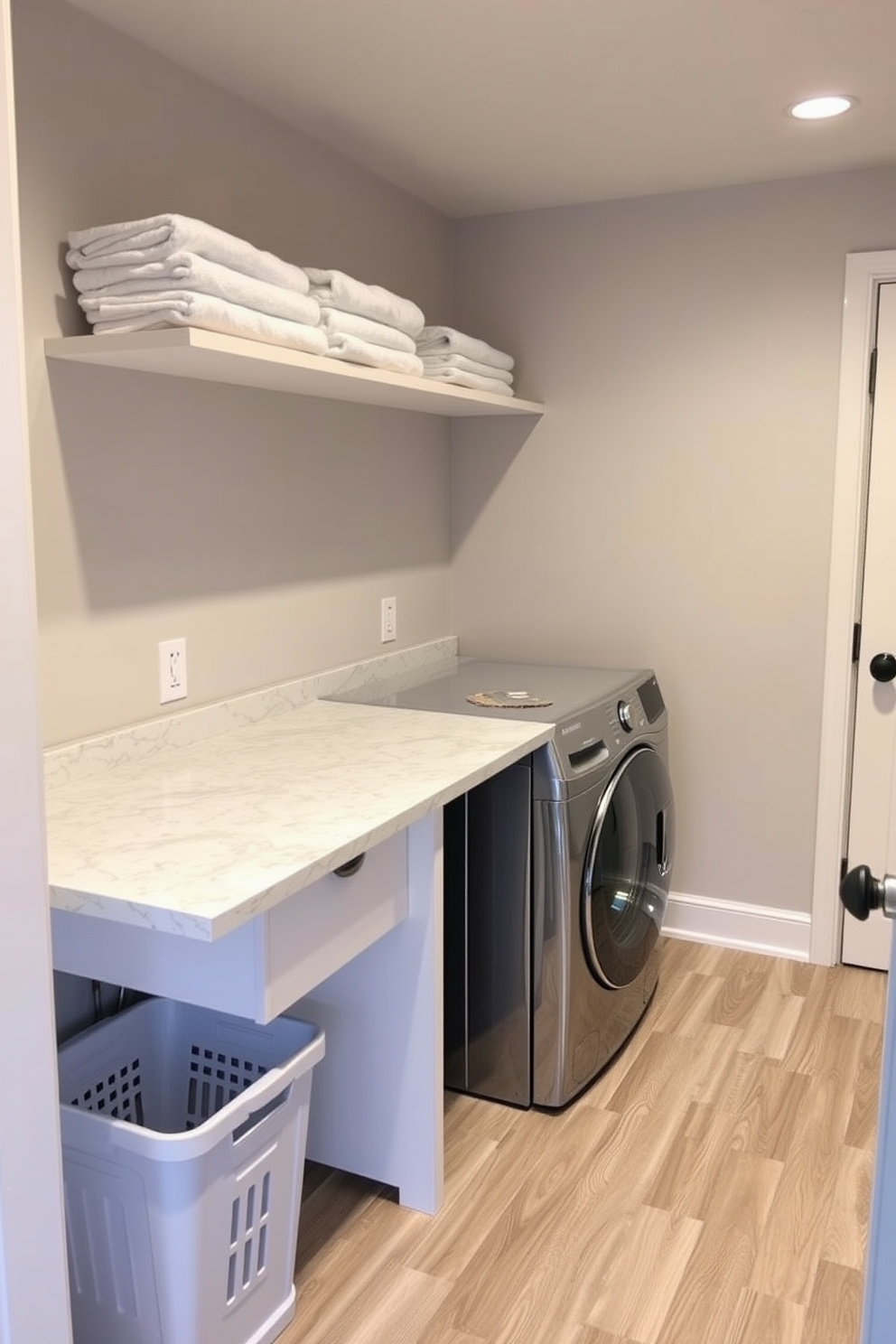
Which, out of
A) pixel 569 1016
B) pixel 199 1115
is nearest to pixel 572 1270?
pixel 569 1016

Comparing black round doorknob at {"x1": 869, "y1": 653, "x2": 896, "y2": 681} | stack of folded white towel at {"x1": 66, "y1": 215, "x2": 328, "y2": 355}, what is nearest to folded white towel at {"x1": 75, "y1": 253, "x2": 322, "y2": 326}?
stack of folded white towel at {"x1": 66, "y1": 215, "x2": 328, "y2": 355}

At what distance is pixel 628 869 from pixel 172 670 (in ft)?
3.74

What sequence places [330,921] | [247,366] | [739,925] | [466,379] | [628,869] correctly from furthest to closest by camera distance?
[739,925] → [466,379] → [628,869] → [247,366] → [330,921]

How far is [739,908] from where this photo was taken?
312cm

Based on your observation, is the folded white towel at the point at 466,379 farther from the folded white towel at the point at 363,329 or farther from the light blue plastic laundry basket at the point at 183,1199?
the light blue plastic laundry basket at the point at 183,1199

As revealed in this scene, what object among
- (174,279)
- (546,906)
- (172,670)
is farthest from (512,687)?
(174,279)

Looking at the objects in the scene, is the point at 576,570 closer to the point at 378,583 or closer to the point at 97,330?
the point at 378,583

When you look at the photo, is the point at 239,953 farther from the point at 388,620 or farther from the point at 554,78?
the point at 554,78

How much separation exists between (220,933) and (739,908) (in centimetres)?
216

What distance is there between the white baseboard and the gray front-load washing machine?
2.11 ft

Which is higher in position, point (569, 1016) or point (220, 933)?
point (220, 933)

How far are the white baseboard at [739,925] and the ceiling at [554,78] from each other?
6.49ft

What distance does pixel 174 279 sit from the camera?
67.1 inches

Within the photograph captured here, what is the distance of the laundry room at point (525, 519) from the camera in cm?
186
